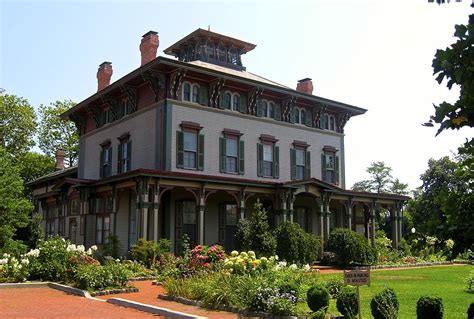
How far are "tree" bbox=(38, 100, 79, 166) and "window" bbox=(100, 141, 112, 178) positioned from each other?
82.3ft

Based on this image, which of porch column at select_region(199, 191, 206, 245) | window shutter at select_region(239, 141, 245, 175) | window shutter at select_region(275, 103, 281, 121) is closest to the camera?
porch column at select_region(199, 191, 206, 245)

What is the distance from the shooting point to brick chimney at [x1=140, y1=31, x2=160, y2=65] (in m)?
30.8

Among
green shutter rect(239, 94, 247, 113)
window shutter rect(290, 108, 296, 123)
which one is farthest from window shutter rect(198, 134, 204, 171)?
window shutter rect(290, 108, 296, 123)

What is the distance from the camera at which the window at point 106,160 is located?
31.9m

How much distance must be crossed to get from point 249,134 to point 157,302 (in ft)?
55.4

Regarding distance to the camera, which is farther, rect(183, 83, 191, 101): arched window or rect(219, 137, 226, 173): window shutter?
rect(219, 137, 226, 173): window shutter

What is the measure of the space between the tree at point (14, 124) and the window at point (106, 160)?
23877 mm

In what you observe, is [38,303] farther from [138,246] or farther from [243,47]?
[243,47]

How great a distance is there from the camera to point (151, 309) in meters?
12.7

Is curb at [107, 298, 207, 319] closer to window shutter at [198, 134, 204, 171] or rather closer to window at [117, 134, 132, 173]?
window shutter at [198, 134, 204, 171]

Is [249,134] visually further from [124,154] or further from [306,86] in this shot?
[306,86]

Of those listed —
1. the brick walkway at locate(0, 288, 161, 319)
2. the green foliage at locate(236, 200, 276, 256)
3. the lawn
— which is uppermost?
the green foliage at locate(236, 200, 276, 256)

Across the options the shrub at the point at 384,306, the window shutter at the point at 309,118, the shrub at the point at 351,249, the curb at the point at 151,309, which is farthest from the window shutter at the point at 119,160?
the shrub at the point at 384,306

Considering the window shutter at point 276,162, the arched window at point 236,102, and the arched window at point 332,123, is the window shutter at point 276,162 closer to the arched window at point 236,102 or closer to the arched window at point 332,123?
the arched window at point 236,102
